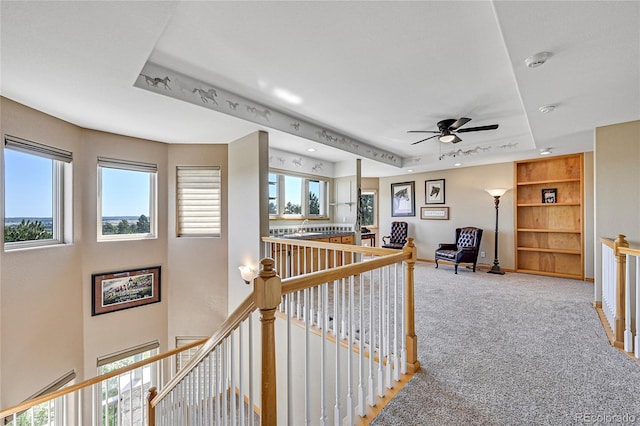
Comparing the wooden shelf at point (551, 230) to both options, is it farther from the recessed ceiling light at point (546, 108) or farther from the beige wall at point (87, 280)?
the beige wall at point (87, 280)

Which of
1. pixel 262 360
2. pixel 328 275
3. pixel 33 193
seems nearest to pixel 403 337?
pixel 328 275

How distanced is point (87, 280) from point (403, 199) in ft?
21.0

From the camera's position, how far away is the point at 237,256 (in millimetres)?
4121

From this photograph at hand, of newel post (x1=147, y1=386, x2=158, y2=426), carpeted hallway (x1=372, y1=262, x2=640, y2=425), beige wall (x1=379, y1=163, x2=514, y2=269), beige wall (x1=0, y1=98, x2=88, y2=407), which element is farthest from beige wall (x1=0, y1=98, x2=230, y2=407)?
beige wall (x1=379, y1=163, x2=514, y2=269)

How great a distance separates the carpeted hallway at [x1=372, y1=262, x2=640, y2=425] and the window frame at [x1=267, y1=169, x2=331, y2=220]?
287 centimetres

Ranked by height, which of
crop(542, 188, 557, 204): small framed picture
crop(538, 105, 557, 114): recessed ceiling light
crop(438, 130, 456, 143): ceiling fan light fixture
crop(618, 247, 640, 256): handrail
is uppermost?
crop(538, 105, 557, 114): recessed ceiling light

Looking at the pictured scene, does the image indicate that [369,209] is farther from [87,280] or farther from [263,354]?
[263,354]

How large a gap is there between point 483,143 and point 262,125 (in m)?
3.96

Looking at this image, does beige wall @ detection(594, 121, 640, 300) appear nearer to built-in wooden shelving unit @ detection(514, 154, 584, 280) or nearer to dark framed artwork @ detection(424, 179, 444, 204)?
built-in wooden shelving unit @ detection(514, 154, 584, 280)

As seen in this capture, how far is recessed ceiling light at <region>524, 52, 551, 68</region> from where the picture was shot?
187 centimetres

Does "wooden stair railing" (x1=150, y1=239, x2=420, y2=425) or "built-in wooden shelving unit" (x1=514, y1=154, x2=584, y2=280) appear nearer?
"wooden stair railing" (x1=150, y1=239, x2=420, y2=425)

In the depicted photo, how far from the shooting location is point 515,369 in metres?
2.09

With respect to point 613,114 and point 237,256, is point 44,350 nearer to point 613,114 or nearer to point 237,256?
point 237,256

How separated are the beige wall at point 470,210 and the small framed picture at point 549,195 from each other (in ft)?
1.69
